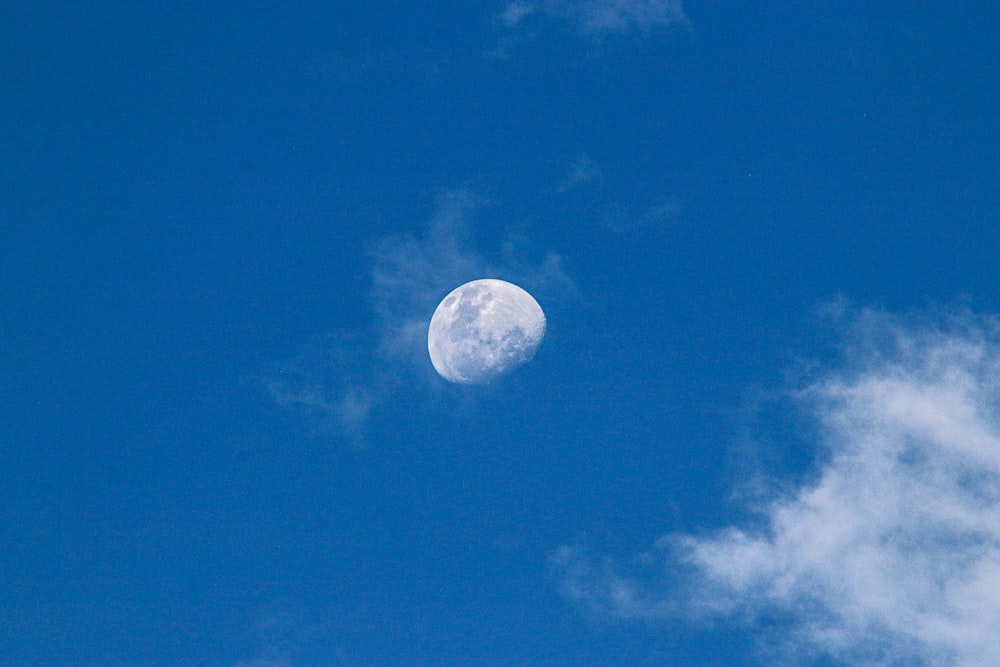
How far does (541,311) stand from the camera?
86375 mm

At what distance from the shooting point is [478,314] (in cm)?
8350

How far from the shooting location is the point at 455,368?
83.1 meters

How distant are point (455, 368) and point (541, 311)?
9621 millimetres

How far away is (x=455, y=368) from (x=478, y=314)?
5.07 m

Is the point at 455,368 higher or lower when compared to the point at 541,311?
lower

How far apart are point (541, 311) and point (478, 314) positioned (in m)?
6.28
